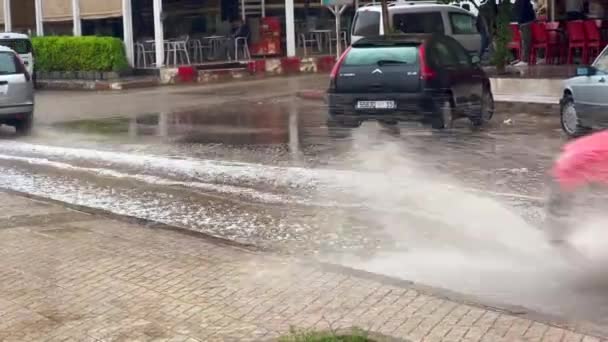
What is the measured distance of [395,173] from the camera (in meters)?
11.9

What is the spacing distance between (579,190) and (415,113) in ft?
27.3

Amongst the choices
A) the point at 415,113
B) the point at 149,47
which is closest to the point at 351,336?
the point at 415,113

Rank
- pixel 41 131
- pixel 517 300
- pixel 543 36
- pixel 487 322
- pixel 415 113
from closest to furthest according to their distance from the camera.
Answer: pixel 487 322 → pixel 517 300 → pixel 415 113 → pixel 41 131 → pixel 543 36

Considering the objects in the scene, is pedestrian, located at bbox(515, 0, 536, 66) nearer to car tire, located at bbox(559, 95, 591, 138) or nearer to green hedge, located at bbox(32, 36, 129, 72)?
car tire, located at bbox(559, 95, 591, 138)

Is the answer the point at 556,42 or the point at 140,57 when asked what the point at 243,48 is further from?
the point at 556,42

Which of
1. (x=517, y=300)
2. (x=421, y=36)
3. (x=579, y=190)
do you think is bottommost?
(x=517, y=300)

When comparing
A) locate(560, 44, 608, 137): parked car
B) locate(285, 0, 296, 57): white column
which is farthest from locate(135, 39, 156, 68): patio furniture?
locate(560, 44, 608, 137): parked car

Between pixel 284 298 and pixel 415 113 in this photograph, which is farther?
pixel 415 113

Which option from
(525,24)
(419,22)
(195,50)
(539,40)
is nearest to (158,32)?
(195,50)

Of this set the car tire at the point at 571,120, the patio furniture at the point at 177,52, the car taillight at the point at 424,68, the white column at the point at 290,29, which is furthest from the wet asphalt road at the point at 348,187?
the white column at the point at 290,29

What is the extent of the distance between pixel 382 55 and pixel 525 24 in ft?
38.6

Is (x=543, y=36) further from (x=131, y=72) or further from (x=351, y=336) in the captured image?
(x=351, y=336)

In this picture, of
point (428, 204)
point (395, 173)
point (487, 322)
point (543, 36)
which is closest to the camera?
point (487, 322)

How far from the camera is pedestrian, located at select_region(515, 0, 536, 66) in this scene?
84.7 ft
